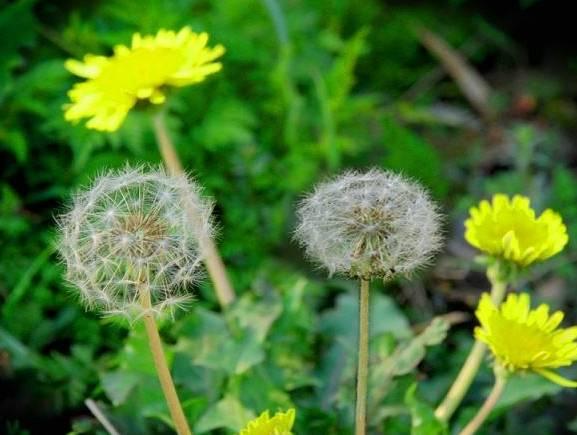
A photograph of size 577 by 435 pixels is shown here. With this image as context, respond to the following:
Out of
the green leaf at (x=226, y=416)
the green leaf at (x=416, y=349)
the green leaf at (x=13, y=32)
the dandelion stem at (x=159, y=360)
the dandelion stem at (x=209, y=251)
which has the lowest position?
the dandelion stem at (x=159, y=360)

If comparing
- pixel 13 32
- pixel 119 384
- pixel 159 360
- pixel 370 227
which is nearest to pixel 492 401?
pixel 370 227

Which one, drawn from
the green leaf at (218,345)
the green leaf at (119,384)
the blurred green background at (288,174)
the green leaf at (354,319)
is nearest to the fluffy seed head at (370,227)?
the blurred green background at (288,174)

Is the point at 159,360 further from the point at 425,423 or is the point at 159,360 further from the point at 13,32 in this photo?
the point at 13,32

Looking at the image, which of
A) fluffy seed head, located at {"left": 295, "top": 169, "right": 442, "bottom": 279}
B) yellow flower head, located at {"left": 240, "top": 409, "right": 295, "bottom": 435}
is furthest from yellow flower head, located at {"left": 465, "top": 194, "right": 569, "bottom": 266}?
yellow flower head, located at {"left": 240, "top": 409, "right": 295, "bottom": 435}

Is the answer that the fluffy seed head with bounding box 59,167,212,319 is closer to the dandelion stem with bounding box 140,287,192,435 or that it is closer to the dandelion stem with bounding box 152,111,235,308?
the dandelion stem with bounding box 140,287,192,435

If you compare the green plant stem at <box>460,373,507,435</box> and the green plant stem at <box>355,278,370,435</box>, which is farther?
the green plant stem at <box>460,373,507,435</box>

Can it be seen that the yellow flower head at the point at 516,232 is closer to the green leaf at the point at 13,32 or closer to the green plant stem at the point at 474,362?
the green plant stem at the point at 474,362

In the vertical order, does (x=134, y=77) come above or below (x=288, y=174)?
below
